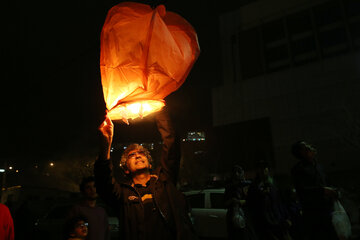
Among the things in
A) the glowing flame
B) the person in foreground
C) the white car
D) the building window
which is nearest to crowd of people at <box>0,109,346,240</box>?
the person in foreground

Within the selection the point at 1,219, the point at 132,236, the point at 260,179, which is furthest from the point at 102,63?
the point at 260,179

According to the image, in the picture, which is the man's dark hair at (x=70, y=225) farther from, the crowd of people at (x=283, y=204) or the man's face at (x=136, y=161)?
the crowd of people at (x=283, y=204)

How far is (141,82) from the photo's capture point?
7.64ft

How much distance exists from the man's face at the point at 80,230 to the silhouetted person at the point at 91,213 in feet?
0.33

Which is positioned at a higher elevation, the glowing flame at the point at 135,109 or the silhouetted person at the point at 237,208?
the glowing flame at the point at 135,109

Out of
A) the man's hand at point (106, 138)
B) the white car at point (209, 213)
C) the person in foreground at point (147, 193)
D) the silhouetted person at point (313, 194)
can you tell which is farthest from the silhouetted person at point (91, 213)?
the white car at point (209, 213)

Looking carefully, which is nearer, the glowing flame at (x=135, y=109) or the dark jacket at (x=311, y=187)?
the glowing flame at (x=135, y=109)

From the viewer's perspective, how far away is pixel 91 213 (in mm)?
3732

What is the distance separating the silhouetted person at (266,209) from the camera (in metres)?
4.82

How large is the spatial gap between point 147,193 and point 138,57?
1223 mm

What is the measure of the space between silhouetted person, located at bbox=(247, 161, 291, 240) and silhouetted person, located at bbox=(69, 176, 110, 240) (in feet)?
8.93

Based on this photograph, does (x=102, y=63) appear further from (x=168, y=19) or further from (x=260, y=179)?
(x=260, y=179)

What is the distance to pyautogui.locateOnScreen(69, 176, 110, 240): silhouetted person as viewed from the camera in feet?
11.7

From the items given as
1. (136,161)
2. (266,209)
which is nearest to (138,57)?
(136,161)
